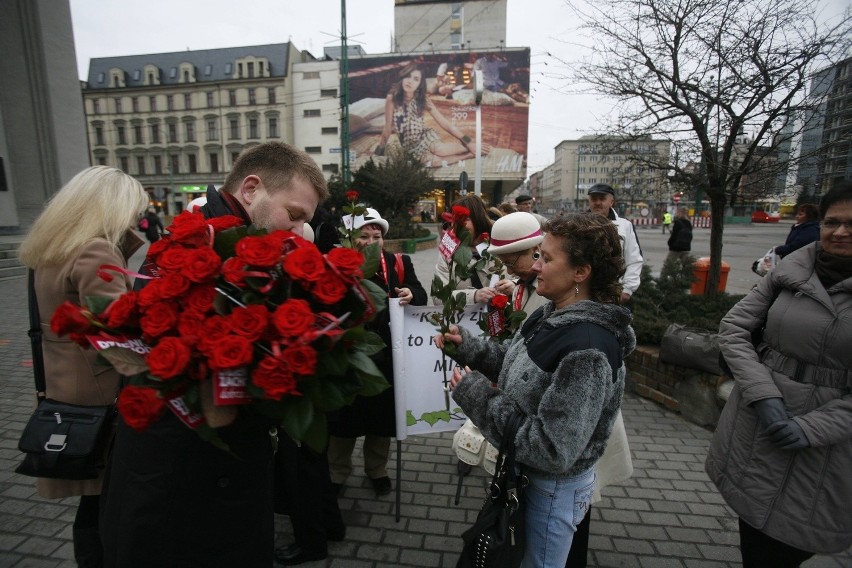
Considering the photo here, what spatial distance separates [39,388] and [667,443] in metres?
4.52

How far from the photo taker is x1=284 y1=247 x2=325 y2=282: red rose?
3.52 feet

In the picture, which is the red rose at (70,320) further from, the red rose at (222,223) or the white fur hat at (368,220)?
the white fur hat at (368,220)

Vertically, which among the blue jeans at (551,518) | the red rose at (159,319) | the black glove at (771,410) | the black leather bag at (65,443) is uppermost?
the red rose at (159,319)

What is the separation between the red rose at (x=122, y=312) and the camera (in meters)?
1.11

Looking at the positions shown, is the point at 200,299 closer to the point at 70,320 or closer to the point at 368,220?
the point at 70,320

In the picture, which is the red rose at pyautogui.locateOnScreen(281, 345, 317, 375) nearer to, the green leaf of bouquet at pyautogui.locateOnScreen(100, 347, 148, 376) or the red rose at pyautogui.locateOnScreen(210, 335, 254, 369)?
the red rose at pyautogui.locateOnScreen(210, 335, 254, 369)

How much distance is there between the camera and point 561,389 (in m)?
1.51

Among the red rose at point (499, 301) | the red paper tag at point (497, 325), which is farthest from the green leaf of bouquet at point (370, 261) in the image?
the red paper tag at point (497, 325)

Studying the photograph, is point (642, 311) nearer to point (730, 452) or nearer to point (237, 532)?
point (730, 452)

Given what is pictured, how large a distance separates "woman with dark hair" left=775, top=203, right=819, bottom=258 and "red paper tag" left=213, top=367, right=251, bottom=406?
6.53 metres

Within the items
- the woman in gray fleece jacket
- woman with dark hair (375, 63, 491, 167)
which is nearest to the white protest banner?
the woman in gray fleece jacket

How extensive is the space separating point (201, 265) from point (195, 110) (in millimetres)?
65162

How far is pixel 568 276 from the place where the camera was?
69.1 inches

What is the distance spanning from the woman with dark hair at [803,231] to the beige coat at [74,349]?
267 inches
